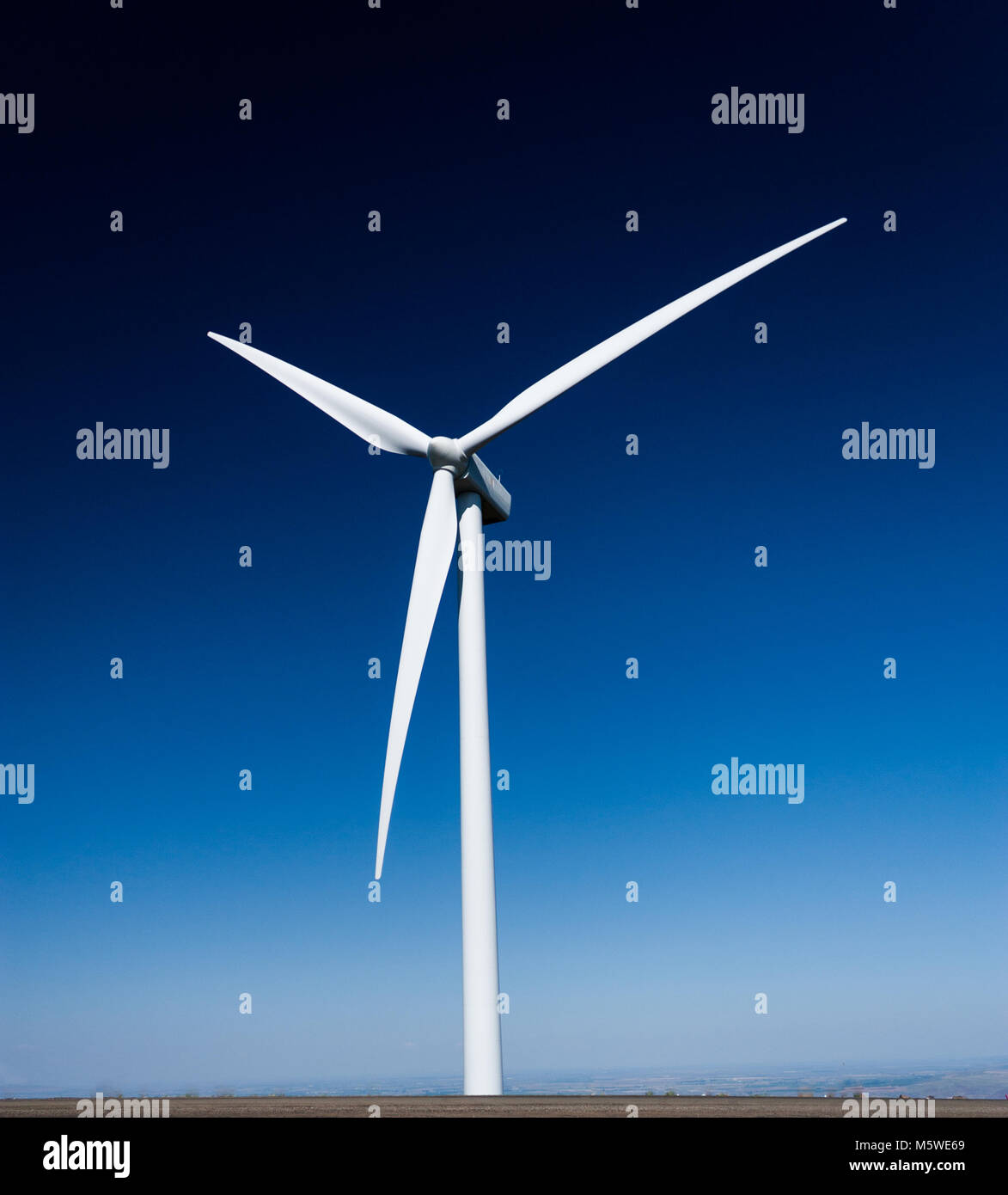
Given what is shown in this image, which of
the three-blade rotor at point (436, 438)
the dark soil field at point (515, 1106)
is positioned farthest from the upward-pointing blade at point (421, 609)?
the dark soil field at point (515, 1106)

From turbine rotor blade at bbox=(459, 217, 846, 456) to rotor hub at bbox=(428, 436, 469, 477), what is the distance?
0.72ft

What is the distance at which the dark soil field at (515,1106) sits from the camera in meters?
18.6

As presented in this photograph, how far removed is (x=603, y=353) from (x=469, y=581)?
715 cm

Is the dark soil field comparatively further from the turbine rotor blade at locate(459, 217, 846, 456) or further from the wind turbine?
the turbine rotor blade at locate(459, 217, 846, 456)

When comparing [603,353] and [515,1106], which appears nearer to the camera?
[515,1106]

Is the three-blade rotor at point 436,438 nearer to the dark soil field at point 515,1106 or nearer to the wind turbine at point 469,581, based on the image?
the wind turbine at point 469,581

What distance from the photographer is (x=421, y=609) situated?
2841 centimetres

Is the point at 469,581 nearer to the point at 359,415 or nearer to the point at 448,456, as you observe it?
the point at 448,456

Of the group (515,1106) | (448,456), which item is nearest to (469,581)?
(448,456)

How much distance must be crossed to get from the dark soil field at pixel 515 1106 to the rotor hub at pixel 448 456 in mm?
15031

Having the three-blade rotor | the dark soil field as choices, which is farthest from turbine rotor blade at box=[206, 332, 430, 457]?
the dark soil field

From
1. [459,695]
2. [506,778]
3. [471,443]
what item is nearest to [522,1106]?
[459,695]
